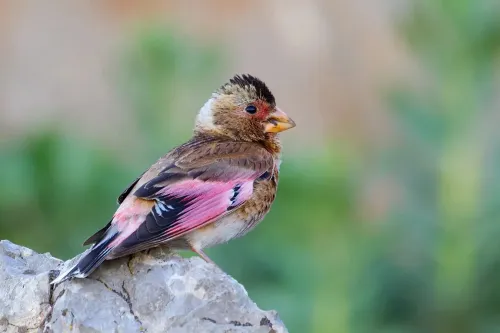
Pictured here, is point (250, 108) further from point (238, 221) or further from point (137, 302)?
point (137, 302)

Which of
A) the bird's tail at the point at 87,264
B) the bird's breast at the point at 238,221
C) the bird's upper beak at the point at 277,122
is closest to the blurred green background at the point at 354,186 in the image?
the bird's upper beak at the point at 277,122

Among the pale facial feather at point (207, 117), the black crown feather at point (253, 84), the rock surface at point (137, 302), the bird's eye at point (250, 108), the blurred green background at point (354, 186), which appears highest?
the black crown feather at point (253, 84)

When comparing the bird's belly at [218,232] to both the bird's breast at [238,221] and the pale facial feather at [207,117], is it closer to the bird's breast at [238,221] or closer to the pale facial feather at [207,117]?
the bird's breast at [238,221]

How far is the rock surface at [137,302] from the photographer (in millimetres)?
2797

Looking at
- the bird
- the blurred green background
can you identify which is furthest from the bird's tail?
the blurred green background

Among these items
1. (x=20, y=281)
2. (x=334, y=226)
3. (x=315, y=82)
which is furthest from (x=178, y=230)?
(x=315, y=82)

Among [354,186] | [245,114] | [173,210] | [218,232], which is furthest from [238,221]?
[354,186]

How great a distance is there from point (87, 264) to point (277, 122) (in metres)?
1.20

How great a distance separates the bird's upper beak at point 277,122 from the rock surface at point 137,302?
957 mm

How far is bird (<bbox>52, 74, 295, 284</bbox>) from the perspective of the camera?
3119 mm

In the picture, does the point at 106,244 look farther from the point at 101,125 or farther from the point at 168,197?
the point at 101,125

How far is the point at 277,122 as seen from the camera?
3.91 m

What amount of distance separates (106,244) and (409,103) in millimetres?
3173

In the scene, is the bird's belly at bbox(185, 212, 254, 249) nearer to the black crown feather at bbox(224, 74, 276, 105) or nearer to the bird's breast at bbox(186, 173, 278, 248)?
the bird's breast at bbox(186, 173, 278, 248)
